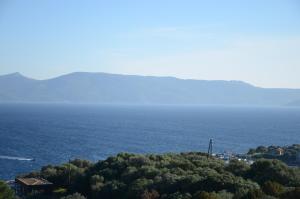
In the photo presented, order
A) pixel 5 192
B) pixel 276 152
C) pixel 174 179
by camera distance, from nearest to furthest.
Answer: pixel 5 192
pixel 174 179
pixel 276 152

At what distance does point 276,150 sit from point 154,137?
32215 millimetres

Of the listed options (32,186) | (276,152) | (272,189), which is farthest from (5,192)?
(276,152)

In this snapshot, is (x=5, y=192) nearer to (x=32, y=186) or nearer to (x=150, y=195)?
(x=32, y=186)

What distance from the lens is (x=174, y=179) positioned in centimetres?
2108

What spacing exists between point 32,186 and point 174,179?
905 cm

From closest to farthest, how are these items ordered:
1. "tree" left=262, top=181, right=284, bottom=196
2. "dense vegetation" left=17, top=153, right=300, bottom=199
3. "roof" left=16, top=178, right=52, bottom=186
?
1. "tree" left=262, top=181, right=284, bottom=196
2. "dense vegetation" left=17, top=153, right=300, bottom=199
3. "roof" left=16, top=178, right=52, bottom=186

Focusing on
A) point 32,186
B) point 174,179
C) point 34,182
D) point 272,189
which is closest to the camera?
point 272,189

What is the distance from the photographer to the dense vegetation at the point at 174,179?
694 inches

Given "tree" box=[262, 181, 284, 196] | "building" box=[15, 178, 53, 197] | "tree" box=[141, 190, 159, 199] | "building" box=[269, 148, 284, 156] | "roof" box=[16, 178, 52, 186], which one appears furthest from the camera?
"building" box=[269, 148, 284, 156]

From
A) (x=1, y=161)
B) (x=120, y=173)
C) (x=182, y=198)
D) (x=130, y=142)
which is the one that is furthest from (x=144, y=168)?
(x=130, y=142)

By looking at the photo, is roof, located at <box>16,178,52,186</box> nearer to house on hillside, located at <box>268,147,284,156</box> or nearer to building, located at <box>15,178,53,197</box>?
building, located at <box>15,178,53,197</box>

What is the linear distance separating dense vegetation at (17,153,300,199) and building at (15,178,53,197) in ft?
2.14

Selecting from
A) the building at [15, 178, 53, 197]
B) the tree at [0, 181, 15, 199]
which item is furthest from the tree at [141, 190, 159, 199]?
the building at [15, 178, 53, 197]

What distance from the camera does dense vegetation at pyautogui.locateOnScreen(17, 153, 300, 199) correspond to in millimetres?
17619
